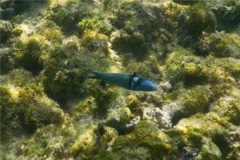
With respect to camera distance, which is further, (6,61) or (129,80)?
(6,61)

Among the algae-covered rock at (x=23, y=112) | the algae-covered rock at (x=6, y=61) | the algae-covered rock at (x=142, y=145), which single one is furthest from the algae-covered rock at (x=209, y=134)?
→ the algae-covered rock at (x=6, y=61)

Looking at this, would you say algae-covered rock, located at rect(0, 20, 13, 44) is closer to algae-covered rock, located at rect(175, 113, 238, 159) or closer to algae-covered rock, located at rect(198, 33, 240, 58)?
algae-covered rock, located at rect(175, 113, 238, 159)

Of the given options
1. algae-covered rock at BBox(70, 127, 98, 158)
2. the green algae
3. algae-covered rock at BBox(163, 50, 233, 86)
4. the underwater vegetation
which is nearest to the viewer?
algae-covered rock at BBox(70, 127, 98, 158)

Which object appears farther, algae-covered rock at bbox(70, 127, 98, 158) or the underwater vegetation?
the underwater vegetation

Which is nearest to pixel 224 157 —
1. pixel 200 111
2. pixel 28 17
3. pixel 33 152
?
pixel 200 111

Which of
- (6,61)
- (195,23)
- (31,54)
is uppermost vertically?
(195,23)

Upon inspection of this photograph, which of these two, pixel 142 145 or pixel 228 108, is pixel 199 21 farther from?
pixel 142 145

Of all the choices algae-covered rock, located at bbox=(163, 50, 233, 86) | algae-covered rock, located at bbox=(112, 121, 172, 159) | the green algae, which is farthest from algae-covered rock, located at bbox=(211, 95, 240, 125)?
the green algae

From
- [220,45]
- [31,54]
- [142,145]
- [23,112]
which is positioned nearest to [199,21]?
[220,45]

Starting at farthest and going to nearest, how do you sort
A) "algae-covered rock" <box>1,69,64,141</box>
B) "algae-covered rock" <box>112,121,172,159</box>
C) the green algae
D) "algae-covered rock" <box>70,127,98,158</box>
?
the green algae → "algae-covered rock" <box>1,69,64,141</box> → "algae-covered rock" <box>70,127,98,158</box> → "algae-covered rock" <box>112,121,172,159</box>

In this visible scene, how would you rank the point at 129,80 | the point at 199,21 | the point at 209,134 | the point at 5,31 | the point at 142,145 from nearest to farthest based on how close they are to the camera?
the point at 129,80
the point at 142,145
the point at 209,134
the point at 5,31
the point at 199,21
